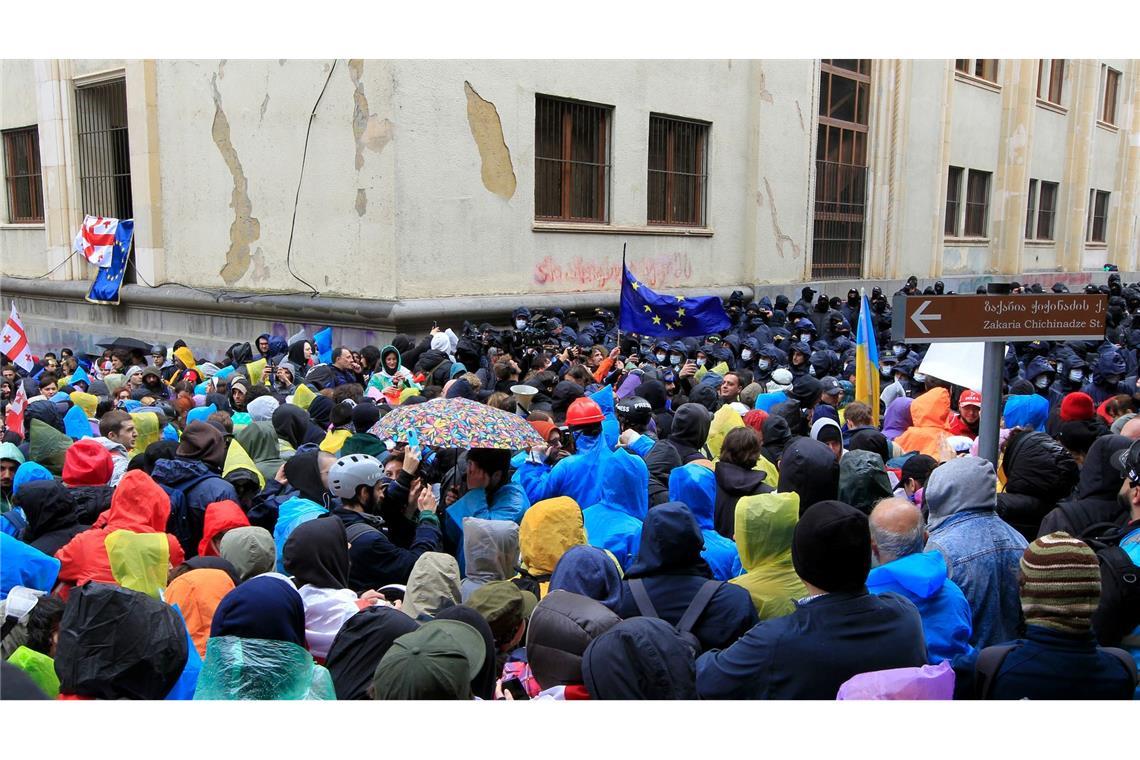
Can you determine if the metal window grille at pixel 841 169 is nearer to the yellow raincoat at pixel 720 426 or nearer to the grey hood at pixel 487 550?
the yellow raincoat at pixel 720 426

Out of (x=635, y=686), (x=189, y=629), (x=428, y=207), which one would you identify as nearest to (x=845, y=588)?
(x=635, y=686)

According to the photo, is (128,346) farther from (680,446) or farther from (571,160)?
(680,446)

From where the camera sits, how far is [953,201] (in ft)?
88.9

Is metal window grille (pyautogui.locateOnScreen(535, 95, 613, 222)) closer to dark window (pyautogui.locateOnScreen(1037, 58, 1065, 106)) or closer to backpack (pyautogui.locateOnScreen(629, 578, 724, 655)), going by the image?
backpack (pyautogui.locateOnScreen(629, 578, 724, 655))

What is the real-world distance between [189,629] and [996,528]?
10.4 ft

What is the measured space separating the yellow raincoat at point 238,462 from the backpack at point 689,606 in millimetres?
3117

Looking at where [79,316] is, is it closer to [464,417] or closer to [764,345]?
[764,345]

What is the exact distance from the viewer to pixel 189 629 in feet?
12.1

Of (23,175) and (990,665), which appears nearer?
(990,665)

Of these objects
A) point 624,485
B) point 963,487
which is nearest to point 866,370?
point 624,485

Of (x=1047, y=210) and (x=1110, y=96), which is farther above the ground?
(x=1110, y=96)

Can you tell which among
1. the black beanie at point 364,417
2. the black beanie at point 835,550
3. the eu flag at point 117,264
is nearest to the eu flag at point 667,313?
the black beanie at point 364,417

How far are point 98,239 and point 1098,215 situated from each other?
112ft

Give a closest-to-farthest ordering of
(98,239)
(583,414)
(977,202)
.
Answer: (583,414) < (98,239) < (977,202)
